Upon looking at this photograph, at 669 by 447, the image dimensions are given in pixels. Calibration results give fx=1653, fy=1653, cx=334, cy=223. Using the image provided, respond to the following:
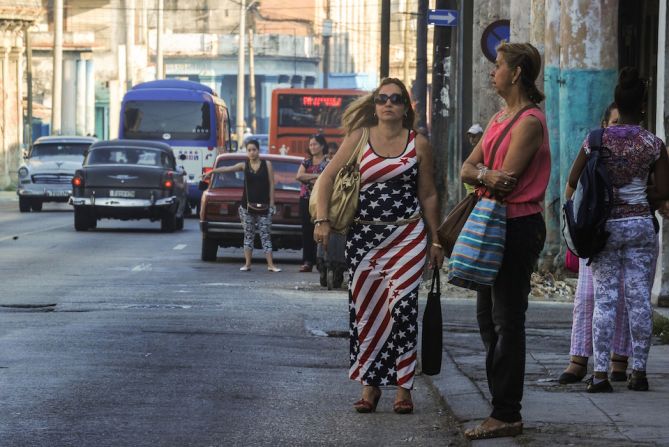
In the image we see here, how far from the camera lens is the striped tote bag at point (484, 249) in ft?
24.7

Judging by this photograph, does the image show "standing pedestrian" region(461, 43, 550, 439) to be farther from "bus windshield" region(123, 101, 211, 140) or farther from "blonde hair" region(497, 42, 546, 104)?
"bus windshield" region(123, 101, 211, 140)

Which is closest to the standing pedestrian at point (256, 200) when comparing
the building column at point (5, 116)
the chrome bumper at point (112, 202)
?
the chrome bumper at point (112, 202)

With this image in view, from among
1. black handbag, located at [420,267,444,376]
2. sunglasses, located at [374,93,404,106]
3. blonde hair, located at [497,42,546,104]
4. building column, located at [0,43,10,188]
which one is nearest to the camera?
blonde hair, located at [497,42,546,104]

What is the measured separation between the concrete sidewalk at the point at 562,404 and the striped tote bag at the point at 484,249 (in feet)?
2.44

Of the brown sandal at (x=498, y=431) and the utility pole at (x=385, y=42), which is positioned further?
the utility pole at (x=385, y=42)

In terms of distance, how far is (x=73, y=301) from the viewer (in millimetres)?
15438

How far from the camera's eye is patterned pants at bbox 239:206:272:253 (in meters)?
21.4

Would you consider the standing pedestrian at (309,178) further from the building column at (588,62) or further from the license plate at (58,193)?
the license plate at (58,193)

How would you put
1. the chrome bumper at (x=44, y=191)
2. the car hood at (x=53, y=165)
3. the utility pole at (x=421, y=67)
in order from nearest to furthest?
the utility pole at (x=421, y=67) → the chrome bumper at (x=44, y=191) → the car hood at (x=53, y=165)

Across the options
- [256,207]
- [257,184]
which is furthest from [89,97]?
[257,184]

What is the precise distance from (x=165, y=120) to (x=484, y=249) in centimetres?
3672

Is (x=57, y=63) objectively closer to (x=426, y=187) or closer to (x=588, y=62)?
(x=588, y=62)

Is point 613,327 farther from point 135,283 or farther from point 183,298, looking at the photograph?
point 135,283

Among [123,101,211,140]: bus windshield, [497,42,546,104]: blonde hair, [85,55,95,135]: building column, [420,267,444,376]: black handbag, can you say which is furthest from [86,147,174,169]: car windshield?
[85,55,95,135]: building column
